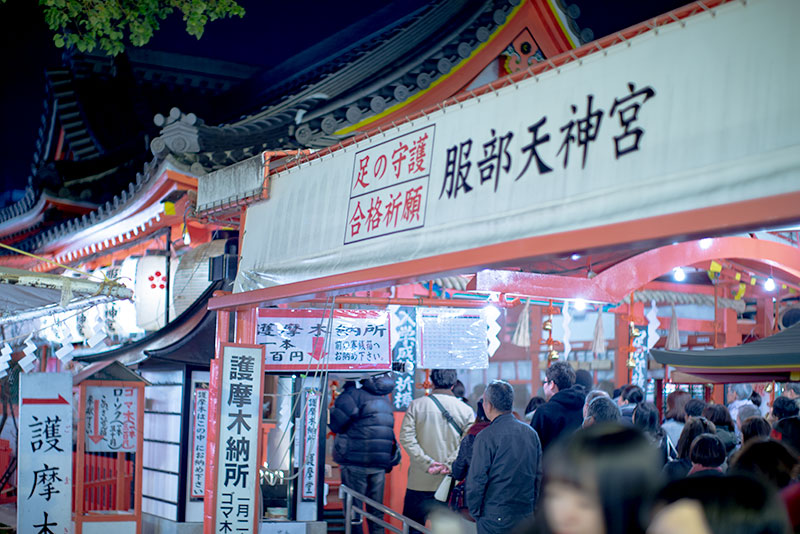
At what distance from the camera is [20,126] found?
82.3ft

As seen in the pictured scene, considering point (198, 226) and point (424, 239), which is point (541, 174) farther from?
point (198, 226)

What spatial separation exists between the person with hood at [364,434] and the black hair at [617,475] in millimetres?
7021

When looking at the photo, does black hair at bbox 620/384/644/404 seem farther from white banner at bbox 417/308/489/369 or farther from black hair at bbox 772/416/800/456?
black hair at bbox 772/416/800/456

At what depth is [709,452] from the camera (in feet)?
19.0

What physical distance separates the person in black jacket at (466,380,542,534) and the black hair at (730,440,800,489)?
2.26m

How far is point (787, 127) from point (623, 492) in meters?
1.91

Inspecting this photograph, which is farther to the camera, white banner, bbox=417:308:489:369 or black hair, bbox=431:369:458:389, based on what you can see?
white banner, bbox=417:308:489:369

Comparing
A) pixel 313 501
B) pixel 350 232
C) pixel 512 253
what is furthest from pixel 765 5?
pixel 313 501

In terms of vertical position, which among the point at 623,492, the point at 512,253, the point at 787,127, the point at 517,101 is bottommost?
the point at 623,492

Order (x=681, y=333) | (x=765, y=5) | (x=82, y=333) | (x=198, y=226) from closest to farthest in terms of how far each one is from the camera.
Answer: (x=765, y=5), (x=198, y=226), (x=82, y=333), (x=681, y=333)

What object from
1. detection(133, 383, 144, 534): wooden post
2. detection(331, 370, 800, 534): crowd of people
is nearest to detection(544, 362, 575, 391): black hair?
detection(331, 370, 800, 534): crowd of people

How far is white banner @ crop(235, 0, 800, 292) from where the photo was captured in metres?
3.71

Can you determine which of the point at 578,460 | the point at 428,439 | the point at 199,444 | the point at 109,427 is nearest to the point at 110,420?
the point at 109,427

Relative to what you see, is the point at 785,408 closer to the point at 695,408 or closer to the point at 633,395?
the point at 695,408
